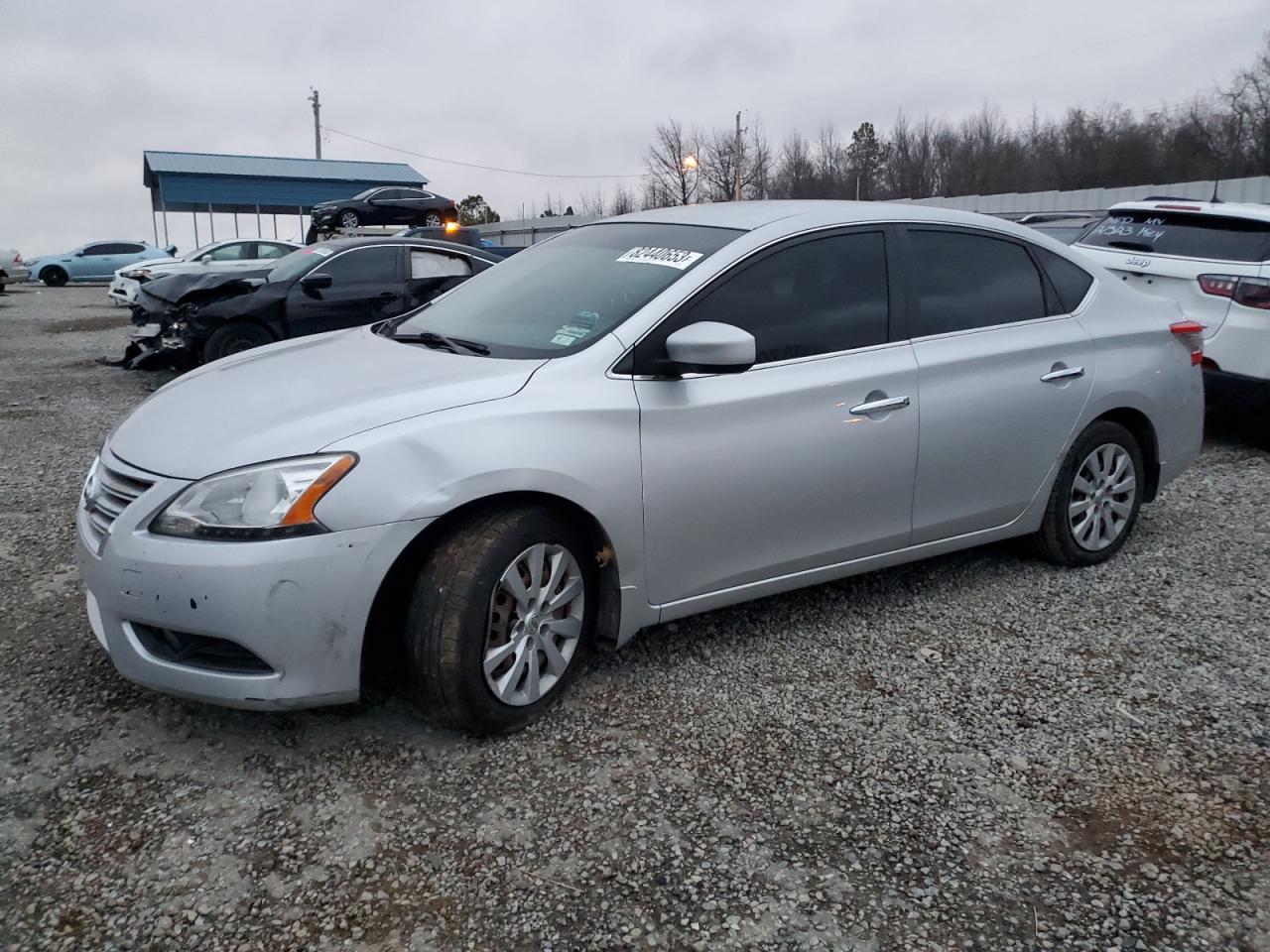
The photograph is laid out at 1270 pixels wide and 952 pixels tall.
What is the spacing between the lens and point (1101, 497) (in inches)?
185

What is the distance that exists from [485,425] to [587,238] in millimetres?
1533

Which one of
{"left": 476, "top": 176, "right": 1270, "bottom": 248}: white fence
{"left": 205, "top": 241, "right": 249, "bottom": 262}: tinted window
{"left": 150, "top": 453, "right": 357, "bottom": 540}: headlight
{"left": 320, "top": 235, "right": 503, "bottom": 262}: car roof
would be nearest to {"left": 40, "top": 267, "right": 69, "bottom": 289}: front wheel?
{"left": 476, "top": 176, "right": 1270, "bottom": 248}: white fence

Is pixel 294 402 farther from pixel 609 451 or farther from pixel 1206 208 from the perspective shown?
pixel 1206 208

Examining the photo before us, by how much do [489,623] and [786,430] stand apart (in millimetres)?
1263

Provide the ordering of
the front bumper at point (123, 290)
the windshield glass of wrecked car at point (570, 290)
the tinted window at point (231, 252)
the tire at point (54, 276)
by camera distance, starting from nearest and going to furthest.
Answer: the windshield glass of wrecked car at point (570, 290) → the tinted window at point (231, 252) → the front bumper at point (123, 290) → the tire at point (54, 276)

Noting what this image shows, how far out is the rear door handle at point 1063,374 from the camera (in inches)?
171

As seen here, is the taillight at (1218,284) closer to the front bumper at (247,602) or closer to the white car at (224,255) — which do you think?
the front bumper at (247,602)

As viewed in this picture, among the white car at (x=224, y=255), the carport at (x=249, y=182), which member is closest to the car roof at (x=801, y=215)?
the white car at (x=224, y=255)

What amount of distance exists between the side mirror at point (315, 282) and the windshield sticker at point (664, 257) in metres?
6.75

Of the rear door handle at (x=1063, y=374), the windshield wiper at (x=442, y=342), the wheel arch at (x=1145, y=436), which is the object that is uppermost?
the windshield wiper at (x=442, y=342)

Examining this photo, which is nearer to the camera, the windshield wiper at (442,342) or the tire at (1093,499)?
the windshield wiper at (442,342)

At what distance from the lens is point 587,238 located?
433 centimetres

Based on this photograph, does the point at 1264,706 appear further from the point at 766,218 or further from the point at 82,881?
the point at 82,881

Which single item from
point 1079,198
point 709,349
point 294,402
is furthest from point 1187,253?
point 1079,198
